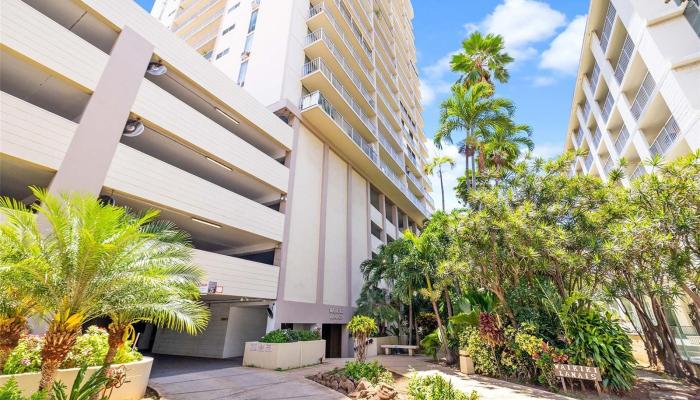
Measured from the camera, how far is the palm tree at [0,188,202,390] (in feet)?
20.4

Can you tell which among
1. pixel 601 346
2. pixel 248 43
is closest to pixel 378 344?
pixel 601 346

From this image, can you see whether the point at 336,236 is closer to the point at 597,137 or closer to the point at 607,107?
the point at 607,107

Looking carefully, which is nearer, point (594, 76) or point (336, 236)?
point (336, 236)

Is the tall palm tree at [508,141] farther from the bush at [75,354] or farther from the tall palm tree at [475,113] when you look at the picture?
the bush at [75,354]

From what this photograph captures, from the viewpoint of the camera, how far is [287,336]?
47.9ft

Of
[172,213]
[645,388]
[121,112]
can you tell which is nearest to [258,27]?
[121,112]

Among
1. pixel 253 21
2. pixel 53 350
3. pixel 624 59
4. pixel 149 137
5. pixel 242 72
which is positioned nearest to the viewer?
pixel 53 350

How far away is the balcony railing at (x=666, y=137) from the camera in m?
15.6

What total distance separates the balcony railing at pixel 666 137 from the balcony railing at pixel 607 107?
5.70 metres

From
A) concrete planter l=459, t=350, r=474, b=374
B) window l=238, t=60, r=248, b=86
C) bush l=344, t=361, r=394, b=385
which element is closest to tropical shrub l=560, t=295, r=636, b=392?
concrete planter l=459, t=350, r=474, b=374

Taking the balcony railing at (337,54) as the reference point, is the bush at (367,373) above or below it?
below

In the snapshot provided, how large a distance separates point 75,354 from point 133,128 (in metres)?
8.97

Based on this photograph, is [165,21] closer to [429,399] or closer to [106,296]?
[106,296]

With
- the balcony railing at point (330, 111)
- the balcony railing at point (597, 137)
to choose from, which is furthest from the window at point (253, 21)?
the balcony railing at point (597, 137)
